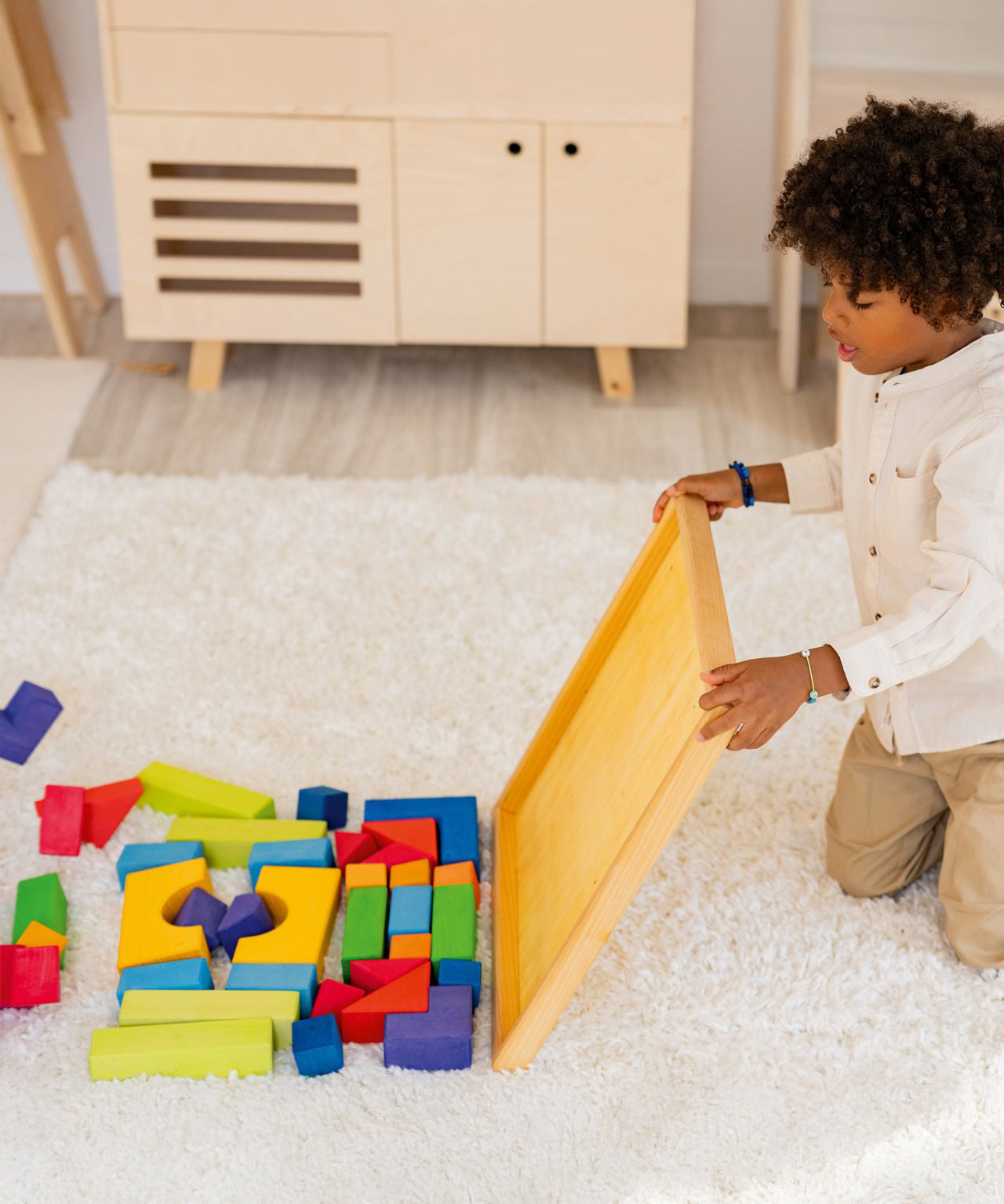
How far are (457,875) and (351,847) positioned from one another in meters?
0.11

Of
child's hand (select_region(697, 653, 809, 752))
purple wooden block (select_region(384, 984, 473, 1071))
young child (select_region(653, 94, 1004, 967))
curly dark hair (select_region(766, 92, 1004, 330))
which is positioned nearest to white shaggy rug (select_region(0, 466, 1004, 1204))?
purple wooden block (select_region(384, 984, 473, 1071))

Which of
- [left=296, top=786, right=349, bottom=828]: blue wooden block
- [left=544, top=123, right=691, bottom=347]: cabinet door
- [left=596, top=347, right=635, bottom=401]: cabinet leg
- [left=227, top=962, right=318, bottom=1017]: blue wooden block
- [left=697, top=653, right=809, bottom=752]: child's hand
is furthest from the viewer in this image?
[left=596, top=347, right=635, bottom=401]: cabinet leg

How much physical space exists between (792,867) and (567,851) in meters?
0.30

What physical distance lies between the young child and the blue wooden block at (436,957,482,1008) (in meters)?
0.37

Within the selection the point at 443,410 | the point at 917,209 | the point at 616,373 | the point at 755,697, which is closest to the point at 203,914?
the point at 755,697

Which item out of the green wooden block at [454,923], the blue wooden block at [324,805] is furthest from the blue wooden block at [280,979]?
the blue wooden block at [324,805]

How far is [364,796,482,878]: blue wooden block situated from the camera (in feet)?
4.37

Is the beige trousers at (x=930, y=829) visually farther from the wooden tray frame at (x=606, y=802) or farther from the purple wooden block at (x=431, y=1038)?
the purple wooden block at (x=431, y=1038)

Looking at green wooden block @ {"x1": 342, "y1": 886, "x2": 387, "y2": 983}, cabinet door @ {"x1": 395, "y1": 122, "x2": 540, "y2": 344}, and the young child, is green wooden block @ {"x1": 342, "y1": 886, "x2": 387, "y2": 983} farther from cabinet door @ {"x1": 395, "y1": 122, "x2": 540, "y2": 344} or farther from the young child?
cabinet door @ {"x1": 395, "y1": 122, "x2": 540, "y2": 344}

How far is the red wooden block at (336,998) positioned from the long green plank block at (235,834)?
0.62 ft

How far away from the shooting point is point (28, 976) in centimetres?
119

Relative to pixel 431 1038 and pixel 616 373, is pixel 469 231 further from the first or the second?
pixel 431 1038

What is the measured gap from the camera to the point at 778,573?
180cm

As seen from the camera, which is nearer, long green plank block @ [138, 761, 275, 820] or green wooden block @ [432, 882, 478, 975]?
green wooden block @ [432, 882, 478, 975]
